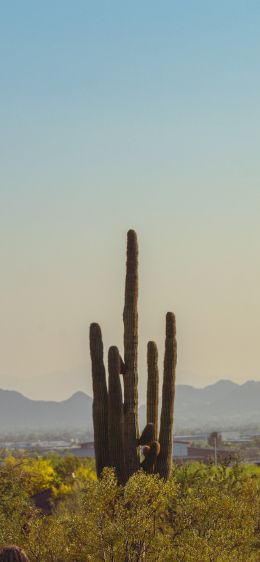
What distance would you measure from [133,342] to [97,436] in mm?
2612

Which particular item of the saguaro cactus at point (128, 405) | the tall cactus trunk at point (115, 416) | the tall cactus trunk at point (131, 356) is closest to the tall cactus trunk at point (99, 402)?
the saguaro cactus at point (128, 405)

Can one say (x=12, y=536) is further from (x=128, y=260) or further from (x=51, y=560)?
(x=128, y=260)

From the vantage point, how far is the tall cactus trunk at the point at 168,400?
2916cm

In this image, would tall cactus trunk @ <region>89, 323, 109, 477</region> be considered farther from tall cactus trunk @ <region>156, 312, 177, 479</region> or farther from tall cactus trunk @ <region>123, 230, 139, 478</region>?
tall cactus trunk @ <region>156, 312, 177, 479</region>

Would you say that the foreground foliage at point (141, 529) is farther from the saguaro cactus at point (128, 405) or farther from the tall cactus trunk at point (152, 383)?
the tall cactus trunk at point (152, 383)

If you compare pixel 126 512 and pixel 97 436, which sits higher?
pixel 97 436

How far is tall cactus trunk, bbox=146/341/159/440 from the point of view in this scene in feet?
99.6

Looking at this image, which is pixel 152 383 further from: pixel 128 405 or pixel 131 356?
pixel 128 405

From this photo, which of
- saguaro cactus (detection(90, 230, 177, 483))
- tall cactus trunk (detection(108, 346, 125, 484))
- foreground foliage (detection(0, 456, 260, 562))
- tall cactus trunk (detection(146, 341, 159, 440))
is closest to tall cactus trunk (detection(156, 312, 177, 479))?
saguaro cactus (detection(90, 230, 177, 483))

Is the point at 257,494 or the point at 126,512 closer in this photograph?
the point at 126,512

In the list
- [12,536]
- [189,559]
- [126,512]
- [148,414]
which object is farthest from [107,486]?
[148,414]

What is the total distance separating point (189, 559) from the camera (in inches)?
896

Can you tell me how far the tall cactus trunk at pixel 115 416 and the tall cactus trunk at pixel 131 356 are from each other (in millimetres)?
319

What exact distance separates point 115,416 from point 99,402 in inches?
33.5
